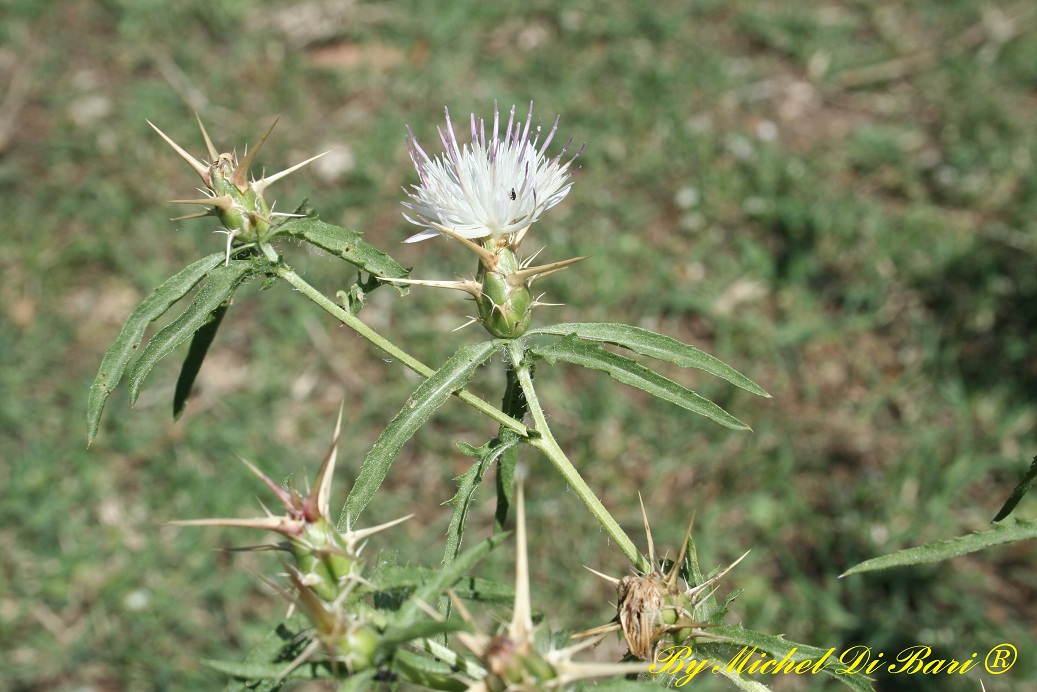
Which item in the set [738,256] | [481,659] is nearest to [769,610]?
[738,256]

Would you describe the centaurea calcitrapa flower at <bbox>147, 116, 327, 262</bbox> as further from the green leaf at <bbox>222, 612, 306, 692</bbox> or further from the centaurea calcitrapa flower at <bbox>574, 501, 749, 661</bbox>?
the centaurea calcitrapa flower at <bbox>574, 501, 749, 661</bbox>

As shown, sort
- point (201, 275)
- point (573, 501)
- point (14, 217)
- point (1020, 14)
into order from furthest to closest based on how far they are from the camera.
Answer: point (1020, 14), point (14, 217), point (573, 501), point (201, 275)

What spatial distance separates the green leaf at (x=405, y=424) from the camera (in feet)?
5.56

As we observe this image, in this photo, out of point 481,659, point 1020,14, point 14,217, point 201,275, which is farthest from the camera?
point 1020,14

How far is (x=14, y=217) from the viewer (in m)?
5.71

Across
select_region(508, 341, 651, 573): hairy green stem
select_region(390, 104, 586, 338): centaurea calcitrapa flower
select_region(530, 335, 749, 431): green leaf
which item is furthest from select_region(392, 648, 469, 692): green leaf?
select_region(390, 104, 586, 338): centaurea calcitrapa flower

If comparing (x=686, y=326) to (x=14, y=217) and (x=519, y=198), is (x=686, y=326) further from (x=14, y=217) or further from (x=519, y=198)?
(x=14, y=217)

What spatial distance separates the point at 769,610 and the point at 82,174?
4.77 m

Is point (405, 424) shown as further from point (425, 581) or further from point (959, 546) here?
point (959, 546)

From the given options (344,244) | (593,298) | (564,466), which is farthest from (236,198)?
(593,298)

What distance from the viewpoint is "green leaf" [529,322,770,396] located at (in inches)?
69.7

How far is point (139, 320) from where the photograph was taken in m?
1.88

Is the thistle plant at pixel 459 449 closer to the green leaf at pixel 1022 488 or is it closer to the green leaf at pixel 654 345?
the green leaf at pixel 654 345

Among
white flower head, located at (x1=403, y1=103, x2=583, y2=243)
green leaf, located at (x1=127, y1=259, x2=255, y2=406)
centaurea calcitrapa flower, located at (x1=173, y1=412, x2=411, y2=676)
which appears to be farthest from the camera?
Result: white flower head, located at (x1=403, y1=103, x2=583, y2=243)
